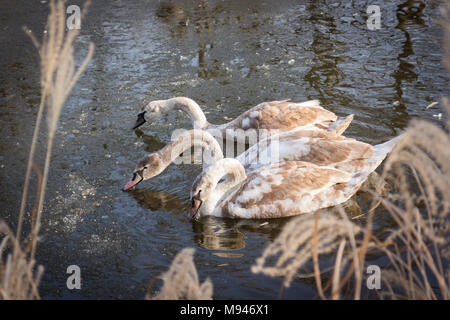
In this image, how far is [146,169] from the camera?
20.3ft

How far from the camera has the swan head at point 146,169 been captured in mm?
6094

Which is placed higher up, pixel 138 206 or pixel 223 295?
pixel 138 206

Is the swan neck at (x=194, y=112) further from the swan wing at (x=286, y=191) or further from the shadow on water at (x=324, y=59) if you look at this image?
the swan wing at (x=286, y=191)

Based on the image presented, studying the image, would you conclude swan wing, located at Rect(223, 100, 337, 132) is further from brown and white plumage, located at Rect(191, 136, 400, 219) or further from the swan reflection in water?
the swan reflection in water

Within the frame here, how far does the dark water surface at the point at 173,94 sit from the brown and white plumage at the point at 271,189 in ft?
0.58

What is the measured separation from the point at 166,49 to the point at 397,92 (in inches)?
200

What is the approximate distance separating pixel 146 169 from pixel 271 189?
5.85ft

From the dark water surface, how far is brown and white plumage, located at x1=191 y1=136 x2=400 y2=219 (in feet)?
0.58

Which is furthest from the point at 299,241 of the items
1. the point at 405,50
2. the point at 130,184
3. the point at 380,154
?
the point at 405,50

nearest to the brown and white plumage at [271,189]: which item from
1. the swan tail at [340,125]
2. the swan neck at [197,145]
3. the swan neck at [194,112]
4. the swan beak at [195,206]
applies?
the swan beak at [195,206]
